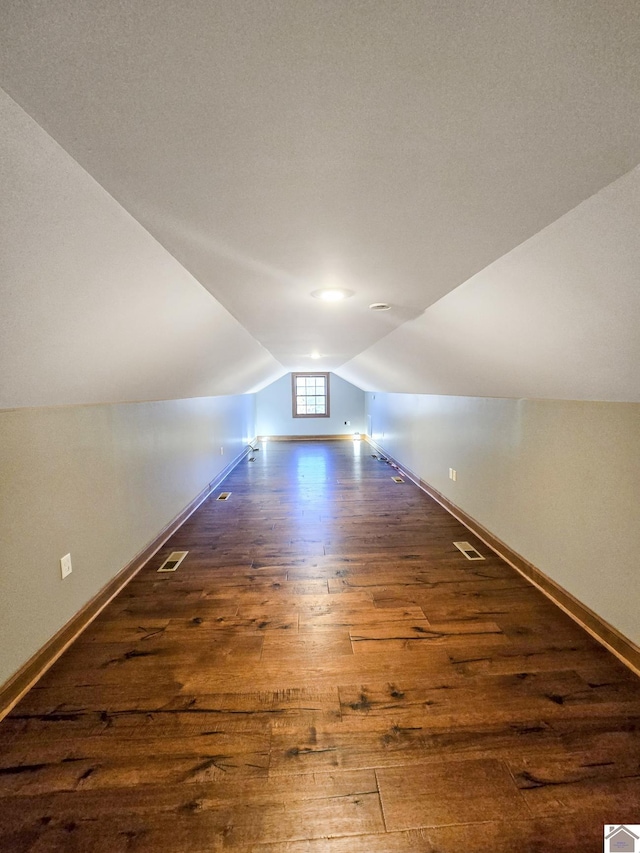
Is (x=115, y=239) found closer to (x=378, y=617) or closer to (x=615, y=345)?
(x=615, y=345)

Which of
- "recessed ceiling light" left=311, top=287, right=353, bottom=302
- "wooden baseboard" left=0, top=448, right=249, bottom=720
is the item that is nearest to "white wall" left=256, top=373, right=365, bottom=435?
"wooden baseboard" left=0, top=448, right=249, bottom=720

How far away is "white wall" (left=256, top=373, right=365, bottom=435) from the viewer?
9.01 metres

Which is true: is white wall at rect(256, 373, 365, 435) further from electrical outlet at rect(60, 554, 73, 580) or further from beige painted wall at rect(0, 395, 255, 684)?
electrical outlet at rect(60, 554, 73, 580)

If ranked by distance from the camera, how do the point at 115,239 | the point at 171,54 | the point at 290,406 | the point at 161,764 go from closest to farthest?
the point at 171,54 < the point at 115,239 < the point at 161,764 < the point at 290,406

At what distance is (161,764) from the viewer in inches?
50.9

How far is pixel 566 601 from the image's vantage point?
2150 millimetres

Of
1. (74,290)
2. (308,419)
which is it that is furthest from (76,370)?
(308,419)

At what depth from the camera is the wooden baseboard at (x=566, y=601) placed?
68.6 inches

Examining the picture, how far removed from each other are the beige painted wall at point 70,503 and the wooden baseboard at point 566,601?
9.57ft

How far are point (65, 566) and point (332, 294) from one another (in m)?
2.10

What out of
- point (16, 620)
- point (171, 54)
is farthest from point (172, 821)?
point (171, 54)

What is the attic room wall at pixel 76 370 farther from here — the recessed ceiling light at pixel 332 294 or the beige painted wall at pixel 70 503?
the recessed ceiling light at pixel 332 294

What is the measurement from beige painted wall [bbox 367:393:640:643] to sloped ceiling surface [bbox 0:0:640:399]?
2.55 ft

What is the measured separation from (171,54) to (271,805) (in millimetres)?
1973
